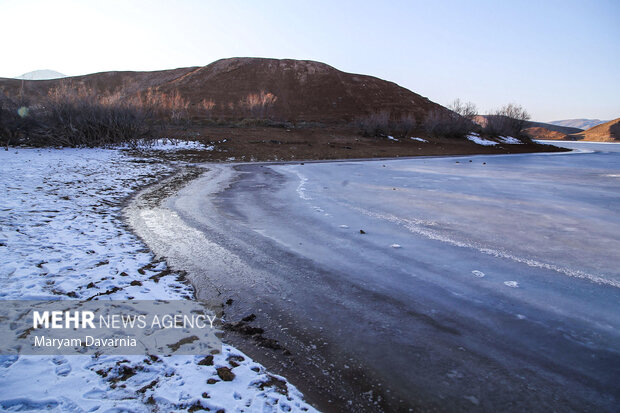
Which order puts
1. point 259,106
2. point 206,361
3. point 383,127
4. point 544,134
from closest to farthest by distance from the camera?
point 206,361
point 383,127
point 259,106
point 544,134

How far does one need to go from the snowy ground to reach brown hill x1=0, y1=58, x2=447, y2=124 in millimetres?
65795

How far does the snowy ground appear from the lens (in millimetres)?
2275

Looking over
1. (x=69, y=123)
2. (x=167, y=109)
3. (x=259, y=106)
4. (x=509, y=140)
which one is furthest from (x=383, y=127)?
(x=167, y=109)

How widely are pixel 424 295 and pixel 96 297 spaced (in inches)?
140

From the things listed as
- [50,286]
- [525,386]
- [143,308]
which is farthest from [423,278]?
[50,286]

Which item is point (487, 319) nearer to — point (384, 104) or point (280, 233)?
point (280, 233)

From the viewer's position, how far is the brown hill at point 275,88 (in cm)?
7912

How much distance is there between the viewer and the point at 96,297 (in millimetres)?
3656

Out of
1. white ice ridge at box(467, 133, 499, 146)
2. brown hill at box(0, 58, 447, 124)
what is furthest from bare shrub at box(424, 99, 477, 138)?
brown hill at box(0, 58, 447, 124)

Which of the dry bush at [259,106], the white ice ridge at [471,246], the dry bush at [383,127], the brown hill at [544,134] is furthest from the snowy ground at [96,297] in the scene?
the brown hill at [544,134]

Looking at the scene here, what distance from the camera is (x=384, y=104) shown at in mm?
89688

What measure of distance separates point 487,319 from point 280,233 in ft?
12.4

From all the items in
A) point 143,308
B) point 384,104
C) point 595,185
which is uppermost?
point 384,104

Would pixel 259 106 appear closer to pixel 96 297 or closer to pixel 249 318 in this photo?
pixel 96 297
